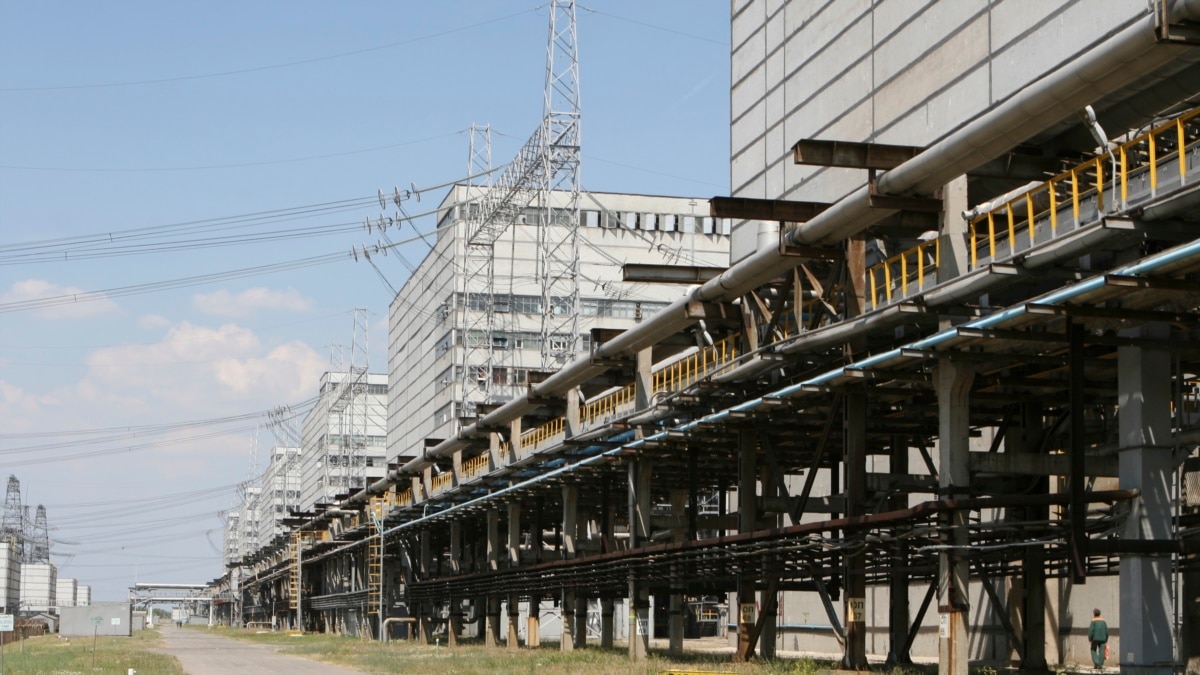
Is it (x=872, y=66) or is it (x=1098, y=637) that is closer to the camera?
(x=1098, y=637)

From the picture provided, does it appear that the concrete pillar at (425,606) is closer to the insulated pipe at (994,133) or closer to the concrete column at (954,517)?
the insulated pipe at (994,133)

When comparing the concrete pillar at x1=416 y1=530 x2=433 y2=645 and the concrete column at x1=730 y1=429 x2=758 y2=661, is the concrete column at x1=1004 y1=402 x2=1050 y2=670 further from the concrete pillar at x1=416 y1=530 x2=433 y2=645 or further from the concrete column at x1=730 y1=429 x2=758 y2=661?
the concrete pillar at x1=416 y1=530 x2=433 y2=645

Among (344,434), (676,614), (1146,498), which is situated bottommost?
(676,614)

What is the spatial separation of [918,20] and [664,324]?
38.8 ft

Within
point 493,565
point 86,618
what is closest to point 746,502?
point 493,565

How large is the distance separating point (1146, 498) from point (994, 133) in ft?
21.2

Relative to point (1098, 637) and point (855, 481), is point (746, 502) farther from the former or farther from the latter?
point (1098, 637)

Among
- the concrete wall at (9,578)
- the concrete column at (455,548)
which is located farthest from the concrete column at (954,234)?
the concrete wall at (9,578)

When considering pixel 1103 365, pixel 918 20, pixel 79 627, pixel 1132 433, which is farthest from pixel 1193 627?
pixel 79 627

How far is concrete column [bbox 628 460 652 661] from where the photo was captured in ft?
136

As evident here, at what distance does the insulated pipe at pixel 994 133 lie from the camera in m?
20.5

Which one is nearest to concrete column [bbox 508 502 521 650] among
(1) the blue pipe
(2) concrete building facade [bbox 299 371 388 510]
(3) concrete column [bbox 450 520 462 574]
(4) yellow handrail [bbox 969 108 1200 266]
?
(3) concrete column [bbox 450 520 462 574]

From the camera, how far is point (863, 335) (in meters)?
27.8

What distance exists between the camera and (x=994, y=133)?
23.4 m
